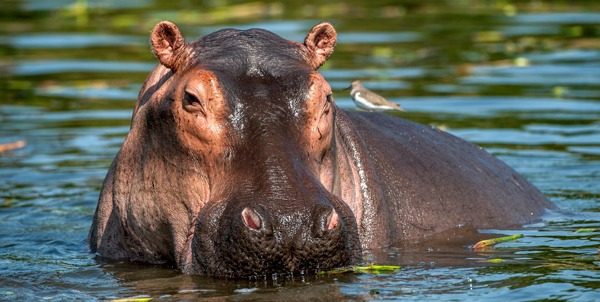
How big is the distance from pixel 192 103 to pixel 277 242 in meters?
1.08

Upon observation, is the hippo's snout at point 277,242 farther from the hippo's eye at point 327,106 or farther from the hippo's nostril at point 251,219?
the hippo's eye at point 327,106

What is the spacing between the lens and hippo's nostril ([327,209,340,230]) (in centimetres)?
622

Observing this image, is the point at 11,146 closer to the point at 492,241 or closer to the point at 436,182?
the point at 436,182

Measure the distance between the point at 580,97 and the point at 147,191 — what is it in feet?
29.1

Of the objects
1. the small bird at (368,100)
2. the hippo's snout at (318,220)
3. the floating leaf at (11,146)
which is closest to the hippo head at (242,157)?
the hippo's snout at (318,220)

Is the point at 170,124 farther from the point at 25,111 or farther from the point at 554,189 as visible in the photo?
the point at 25,111

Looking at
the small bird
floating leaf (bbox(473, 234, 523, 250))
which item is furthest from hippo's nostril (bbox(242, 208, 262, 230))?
the small bird

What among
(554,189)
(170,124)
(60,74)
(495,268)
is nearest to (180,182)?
(170,124)

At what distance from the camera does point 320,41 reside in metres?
7.43

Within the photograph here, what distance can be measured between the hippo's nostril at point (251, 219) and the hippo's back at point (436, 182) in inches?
79.9

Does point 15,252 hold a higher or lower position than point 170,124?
lower

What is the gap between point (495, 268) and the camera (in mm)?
7152

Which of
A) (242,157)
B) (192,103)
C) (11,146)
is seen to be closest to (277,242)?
(242,157)

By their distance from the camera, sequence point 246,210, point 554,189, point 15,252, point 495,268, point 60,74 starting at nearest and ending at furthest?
point 246,210, point 495,268, point 15,252, point 554,189, point 60,74
